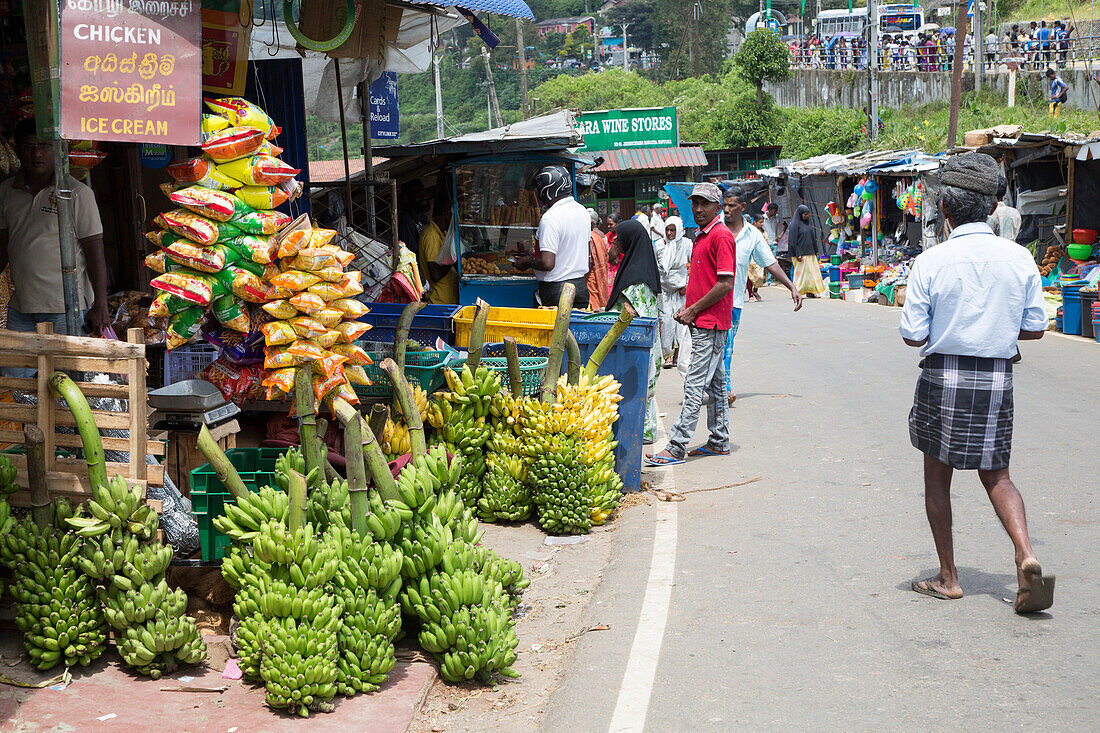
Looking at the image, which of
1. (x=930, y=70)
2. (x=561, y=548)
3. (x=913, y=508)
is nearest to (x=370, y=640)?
(x=561, y=548)

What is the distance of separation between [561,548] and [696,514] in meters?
1.08

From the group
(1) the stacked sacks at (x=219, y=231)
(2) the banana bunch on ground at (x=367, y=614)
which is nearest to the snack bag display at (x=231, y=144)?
(1) the stacked sacks at (x=219, y=231)

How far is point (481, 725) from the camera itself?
404cm

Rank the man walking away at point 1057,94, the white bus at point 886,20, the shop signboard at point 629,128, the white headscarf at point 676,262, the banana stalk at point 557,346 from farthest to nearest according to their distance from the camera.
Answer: the white bus at point 886,20 < the man walking away at point 1057,94 < the shop signboard at point 629,128 < the white headscarf at point 676,262 < the banana stalk at point 557,346

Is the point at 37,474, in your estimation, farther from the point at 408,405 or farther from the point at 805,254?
the point at 805,254

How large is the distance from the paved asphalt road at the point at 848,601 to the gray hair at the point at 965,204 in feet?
6.28

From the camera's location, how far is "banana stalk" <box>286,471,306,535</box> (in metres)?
4.29

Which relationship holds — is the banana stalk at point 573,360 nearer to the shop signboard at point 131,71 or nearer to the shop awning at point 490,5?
the shop awning at point 490,5

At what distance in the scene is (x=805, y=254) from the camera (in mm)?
24625

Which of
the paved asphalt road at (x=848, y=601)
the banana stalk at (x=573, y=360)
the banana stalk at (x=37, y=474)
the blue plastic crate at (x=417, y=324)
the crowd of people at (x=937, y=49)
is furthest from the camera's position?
the crowd of people at (x=937, y=49)

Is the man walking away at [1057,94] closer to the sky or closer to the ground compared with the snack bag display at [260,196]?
closer to the sky

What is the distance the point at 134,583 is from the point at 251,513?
56 cm

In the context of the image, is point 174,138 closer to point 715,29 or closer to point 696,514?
point 696,514

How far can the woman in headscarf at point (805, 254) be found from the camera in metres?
24.5
